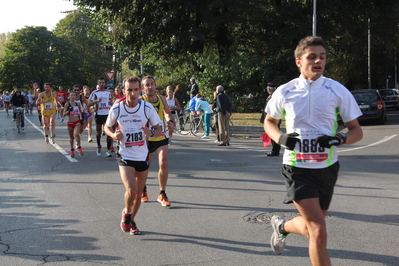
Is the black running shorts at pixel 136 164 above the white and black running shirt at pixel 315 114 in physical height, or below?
below

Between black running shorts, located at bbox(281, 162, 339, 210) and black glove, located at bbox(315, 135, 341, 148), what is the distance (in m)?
0.27

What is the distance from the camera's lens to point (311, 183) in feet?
13.0

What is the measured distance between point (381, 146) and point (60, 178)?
8.97m

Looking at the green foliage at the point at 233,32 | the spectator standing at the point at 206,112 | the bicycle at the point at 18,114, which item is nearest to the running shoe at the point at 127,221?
the spectator standing at the point at 206,112

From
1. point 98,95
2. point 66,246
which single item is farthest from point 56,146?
point 66,246

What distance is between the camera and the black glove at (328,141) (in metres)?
3.75

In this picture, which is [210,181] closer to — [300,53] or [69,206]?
[69,206]

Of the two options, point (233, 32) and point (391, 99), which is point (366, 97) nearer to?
point (233, 32)

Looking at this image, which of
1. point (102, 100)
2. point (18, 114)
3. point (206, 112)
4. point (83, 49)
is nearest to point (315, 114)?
point (102, 100)

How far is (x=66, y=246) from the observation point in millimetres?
5539

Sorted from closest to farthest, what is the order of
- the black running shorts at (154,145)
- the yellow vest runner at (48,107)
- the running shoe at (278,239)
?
the running shoe at (278,239), the black running shorts at (154,145), the yellow vest runner at (48,107)

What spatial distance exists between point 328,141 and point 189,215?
3.47 meters

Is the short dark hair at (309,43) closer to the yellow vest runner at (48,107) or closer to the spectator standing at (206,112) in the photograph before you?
the yellow vest runner at (48,107)

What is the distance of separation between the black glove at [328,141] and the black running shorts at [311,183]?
27 centimetres
